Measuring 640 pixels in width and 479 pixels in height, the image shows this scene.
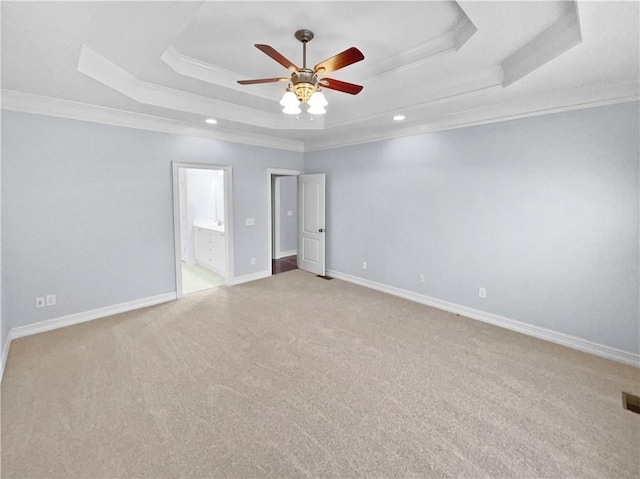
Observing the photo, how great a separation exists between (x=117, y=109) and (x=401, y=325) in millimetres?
4266

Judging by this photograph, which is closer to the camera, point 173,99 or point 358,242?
point 173,99

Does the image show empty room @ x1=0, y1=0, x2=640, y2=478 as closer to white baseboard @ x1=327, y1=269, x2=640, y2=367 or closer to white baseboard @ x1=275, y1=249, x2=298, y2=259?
white baseboard @ x1=327, y1=269, x2=640, y2=367

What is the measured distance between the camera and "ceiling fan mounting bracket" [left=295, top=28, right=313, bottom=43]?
2395 mm

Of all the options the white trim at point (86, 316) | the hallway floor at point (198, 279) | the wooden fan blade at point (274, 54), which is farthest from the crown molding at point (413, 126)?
the hallway floor at point (198, 279)

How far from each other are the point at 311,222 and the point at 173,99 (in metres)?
3.11

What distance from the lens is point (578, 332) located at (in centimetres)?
314

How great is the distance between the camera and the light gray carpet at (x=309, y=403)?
1.78m

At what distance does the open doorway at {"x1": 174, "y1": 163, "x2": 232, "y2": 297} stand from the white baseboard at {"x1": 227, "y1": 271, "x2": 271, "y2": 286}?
0.42 feet

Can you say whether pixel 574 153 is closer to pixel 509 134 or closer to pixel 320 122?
pixel 509 134

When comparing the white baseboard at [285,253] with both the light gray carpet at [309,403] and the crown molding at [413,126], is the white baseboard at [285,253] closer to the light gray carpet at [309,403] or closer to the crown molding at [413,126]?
the crown molding at [413,126]

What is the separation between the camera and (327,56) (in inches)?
113

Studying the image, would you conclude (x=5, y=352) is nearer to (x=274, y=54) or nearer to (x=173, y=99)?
(x=173, y=99)

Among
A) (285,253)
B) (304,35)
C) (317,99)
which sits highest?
(304,35)

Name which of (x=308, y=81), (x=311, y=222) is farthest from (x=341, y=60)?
(x=311, y=222)
